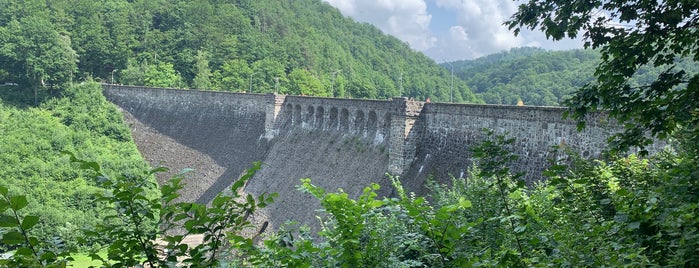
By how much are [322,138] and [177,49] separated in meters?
48.9

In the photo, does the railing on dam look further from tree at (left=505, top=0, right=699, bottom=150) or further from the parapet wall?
tree at (left=505, top=0, right=699, bottom=150)

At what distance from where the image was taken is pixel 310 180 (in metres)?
5.58

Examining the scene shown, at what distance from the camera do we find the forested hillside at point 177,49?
57938 mm

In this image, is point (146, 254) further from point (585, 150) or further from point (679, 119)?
point (585, 150)

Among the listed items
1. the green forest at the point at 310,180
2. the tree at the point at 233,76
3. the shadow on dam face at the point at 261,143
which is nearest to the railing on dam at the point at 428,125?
the shadow on dam face at the point at 261,143

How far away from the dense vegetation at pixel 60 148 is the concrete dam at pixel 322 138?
6.64 ft

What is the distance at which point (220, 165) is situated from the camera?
119ft

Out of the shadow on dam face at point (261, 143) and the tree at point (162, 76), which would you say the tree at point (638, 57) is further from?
the tree at point (162, 76)

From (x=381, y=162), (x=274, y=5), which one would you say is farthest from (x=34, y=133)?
(x=274, y=5)

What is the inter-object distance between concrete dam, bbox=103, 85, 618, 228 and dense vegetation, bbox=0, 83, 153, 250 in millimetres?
2023

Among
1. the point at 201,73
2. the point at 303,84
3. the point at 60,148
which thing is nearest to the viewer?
the point at 60,148

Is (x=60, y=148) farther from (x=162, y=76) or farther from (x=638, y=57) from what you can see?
(x=638, y=57)

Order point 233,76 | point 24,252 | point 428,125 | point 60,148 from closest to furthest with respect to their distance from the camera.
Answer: point 24,252 < point 428,125 < point 60,148 < point 233,76

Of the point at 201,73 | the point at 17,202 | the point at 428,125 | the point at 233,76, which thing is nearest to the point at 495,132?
the point at 428,125
